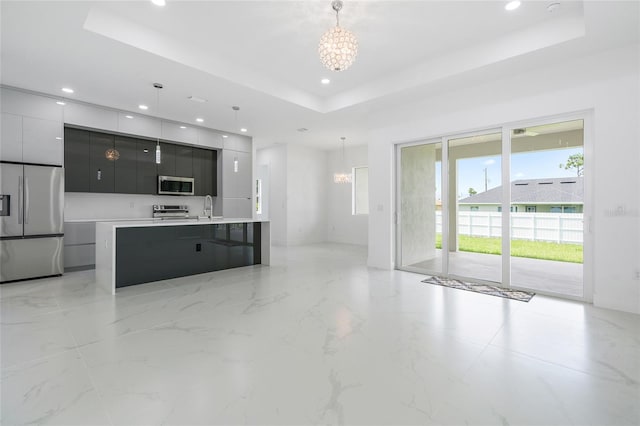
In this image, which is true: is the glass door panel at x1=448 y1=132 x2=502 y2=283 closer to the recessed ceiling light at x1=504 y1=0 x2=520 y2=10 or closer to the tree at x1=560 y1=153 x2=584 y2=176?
the tree at x1=560 y1=153 x2=584 y2=176

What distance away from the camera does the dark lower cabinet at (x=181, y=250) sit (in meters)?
4.12

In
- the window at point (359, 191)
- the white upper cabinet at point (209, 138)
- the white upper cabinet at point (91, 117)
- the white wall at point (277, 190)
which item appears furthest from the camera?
the window at point (359, 191)

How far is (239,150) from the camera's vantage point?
24.1ft

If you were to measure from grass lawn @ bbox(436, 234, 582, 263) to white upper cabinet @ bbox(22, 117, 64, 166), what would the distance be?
259 inches

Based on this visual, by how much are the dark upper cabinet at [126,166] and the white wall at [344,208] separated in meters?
5.55

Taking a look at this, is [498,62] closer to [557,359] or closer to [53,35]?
[557,359]

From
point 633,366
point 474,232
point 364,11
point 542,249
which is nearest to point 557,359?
point 633,366

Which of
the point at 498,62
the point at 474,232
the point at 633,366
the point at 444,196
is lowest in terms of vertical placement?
the point at 633,366

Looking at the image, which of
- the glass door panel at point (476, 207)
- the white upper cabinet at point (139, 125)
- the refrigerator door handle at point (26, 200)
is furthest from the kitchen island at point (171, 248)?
the glass door panel at point (476, 207)

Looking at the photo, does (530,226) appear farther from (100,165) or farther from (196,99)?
(100,165)

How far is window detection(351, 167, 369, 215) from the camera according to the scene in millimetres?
9234

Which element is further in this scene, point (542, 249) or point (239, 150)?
point (239, 150)

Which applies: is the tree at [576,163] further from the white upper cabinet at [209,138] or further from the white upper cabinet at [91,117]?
the white upper cabinet at [91,117]

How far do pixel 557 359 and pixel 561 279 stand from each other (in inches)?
92.1
